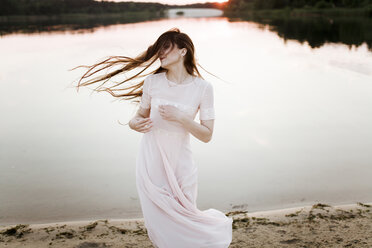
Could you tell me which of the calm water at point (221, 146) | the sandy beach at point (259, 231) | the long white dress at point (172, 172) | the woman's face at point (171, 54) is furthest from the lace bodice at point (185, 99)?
the calm water at point (221, 146)

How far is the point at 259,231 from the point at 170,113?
2108mm

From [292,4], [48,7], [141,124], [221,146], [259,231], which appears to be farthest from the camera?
[292,4]

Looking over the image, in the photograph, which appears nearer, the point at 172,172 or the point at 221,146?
the point at 172,172

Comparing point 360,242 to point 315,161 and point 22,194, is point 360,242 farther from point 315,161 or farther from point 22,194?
point 22,194

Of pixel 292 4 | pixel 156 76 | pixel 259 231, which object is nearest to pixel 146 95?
pixel 156 76

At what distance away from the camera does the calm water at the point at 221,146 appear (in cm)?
515

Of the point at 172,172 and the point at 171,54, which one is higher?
the point at 171,54

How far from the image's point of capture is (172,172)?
8.19 feet

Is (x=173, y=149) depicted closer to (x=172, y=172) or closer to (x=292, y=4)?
(x=172, y=172)

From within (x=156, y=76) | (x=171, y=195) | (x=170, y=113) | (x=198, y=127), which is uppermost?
(x=156, y=76)

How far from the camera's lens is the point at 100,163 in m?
6.35

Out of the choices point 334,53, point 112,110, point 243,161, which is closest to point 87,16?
point 334,53

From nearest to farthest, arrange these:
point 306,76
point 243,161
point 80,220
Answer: point 80,220
point 243,161
point 306,76

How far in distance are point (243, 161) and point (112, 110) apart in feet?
14.0
